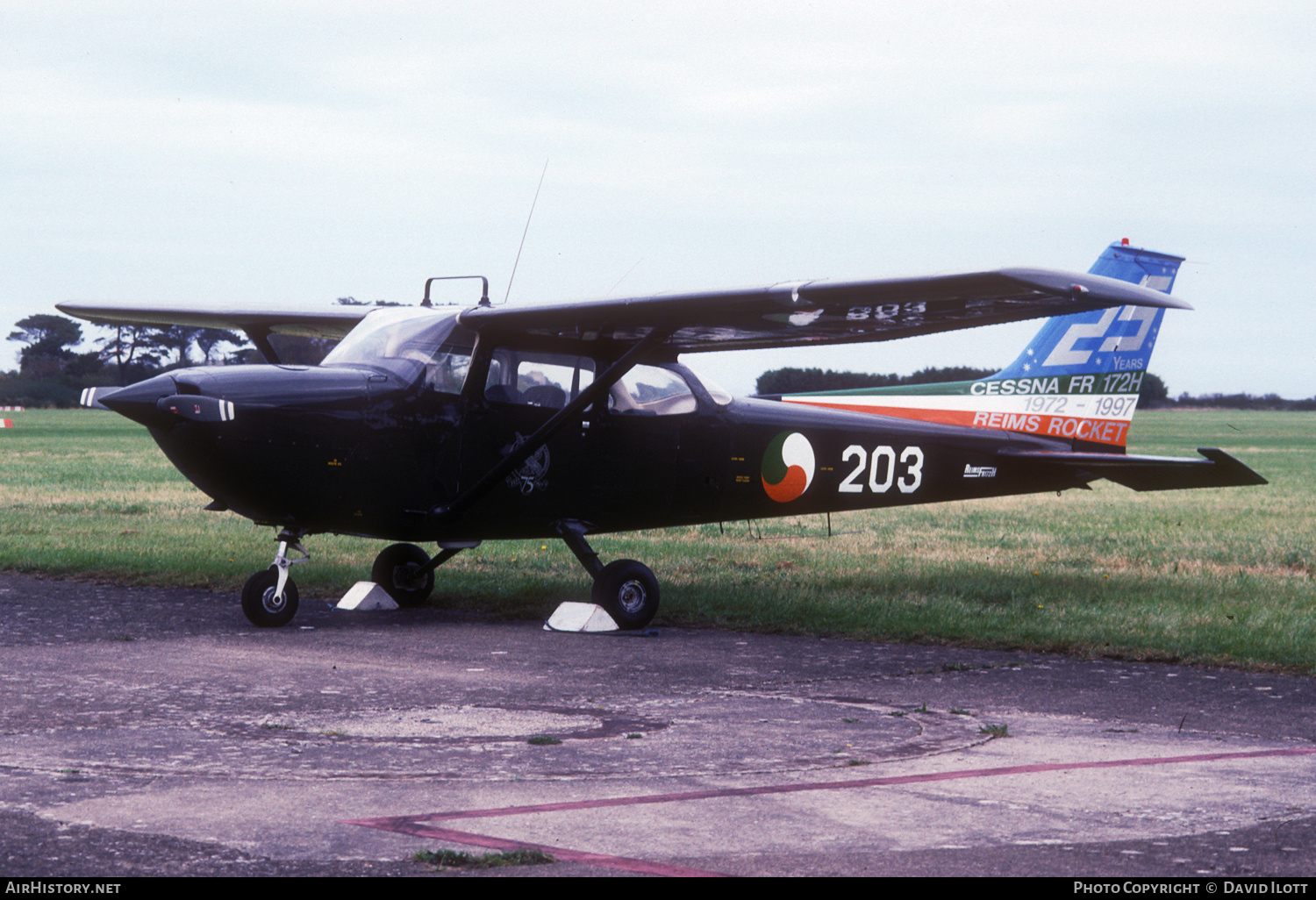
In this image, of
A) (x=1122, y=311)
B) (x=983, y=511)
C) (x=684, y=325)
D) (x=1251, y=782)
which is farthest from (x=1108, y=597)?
(x=983, y=511)

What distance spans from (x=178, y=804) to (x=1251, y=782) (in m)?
3.98

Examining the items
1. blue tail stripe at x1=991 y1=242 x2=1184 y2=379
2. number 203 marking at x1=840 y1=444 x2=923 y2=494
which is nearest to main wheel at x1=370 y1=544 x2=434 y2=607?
number 203 marking at x1=840 y1=444 x2=923 y2=494

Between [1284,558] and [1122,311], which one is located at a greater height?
[1122,311]

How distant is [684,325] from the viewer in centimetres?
968

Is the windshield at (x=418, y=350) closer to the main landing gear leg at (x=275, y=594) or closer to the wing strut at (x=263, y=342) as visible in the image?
the main landing gear leg at (x=275, y=594)

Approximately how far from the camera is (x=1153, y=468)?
11250 millimetres

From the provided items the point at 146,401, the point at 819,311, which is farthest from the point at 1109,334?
the point at 146,401

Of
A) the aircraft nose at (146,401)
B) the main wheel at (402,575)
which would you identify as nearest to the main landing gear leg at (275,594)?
the aircraft nose at (146,401)

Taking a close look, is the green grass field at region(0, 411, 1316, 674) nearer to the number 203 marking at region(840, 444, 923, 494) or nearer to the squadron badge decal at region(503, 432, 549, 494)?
the number 203 marking at region(840, 444, 923, 494)

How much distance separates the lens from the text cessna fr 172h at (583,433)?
8.75 m

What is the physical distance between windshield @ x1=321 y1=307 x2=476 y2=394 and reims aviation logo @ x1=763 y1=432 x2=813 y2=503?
275 centimetres

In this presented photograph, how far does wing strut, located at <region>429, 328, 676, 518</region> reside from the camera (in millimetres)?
9609

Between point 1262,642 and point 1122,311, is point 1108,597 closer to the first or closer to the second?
point 1262,642
